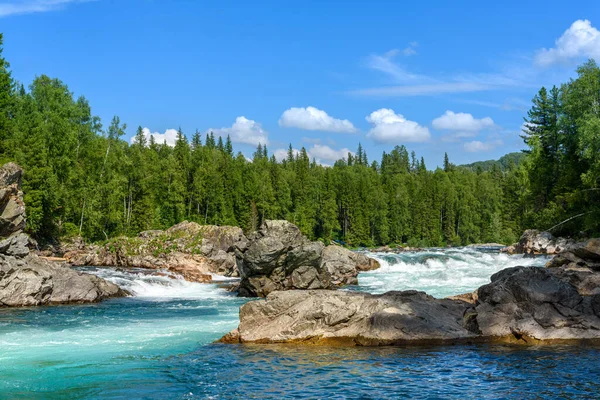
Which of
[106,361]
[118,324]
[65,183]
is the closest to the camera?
[106,361]

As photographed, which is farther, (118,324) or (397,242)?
(397,242)

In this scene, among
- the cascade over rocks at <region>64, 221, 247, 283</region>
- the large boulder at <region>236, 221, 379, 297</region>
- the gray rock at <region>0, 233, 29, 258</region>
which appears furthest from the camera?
the cascade over rocks at <region>64, 221, 247, 283</region>

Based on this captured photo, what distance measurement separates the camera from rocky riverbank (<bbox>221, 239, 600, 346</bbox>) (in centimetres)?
1630

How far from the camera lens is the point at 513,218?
342ft

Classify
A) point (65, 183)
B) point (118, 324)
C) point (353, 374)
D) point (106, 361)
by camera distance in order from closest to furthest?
point (353, 374)
point (106, 361)
point (118, 324)
point (65, 183)

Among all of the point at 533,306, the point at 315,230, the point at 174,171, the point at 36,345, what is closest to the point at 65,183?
the point at 174,171

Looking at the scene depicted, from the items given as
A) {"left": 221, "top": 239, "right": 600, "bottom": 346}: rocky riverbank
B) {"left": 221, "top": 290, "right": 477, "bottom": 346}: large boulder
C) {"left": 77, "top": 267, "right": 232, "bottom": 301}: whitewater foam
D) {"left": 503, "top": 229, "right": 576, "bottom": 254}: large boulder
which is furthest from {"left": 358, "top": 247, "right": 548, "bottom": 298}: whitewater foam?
{"left": 221, "top": 290, "right": 477, "bottom": 346}: large boulder

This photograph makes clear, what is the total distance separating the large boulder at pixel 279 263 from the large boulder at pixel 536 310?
1445cm

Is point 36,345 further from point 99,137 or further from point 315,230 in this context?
point 315,230

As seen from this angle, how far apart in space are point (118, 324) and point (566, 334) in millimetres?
16033

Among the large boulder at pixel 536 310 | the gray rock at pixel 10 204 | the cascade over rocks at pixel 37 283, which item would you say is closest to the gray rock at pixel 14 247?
the cascade over rocks at pixel 37 283

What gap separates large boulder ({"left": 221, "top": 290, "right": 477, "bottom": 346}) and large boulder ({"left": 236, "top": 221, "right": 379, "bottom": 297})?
12.4 m

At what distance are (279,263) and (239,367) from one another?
56.3 ft

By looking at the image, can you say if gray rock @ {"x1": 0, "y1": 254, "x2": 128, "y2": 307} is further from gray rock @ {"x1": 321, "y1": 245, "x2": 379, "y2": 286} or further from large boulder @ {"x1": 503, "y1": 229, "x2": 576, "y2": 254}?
large boulder @ {"x1": 503, "y1": 229, "x2": 576, "y2": 254}
